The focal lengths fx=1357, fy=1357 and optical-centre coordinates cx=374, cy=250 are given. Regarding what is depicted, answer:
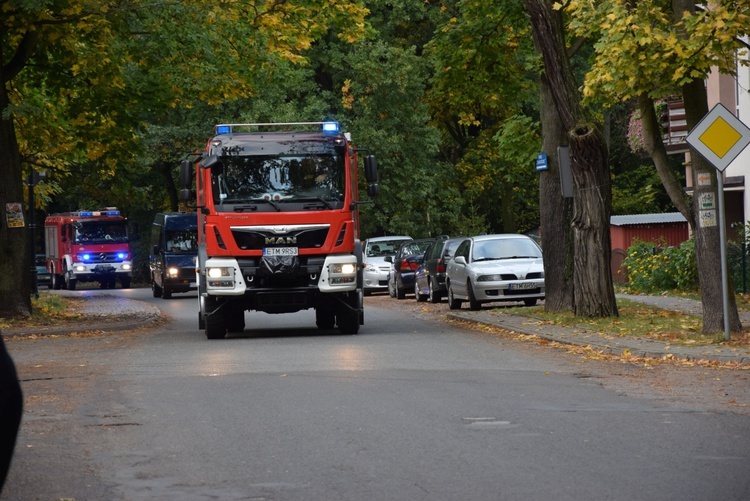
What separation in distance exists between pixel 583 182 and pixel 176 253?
25.0 metres

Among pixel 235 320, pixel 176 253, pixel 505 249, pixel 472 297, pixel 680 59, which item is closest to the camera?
pixel 680 59

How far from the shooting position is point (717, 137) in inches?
641

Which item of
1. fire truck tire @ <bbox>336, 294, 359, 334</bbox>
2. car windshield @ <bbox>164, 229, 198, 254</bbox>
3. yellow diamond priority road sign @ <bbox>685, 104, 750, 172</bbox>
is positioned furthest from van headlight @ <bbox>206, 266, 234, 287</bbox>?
car windshield @ <bbox>164, 229, 198, 254</bbox>

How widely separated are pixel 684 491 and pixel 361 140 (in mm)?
41777

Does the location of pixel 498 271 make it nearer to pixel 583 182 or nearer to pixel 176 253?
pixel 583 182

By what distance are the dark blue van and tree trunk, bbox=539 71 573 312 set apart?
2168 centimetres

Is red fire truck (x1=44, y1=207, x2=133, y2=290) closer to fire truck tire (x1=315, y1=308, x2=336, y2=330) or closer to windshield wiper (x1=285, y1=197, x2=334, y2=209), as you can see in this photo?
fire truck tire (x1=315, y1=308, x2=336, y2=330)

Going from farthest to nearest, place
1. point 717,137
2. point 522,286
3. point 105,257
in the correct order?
point 105,257 → point 522,286 → point 717,137

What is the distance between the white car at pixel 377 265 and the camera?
43188 millimetres

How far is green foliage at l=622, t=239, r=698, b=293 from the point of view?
30969mm

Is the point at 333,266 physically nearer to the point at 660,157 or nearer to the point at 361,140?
the point at 660,157

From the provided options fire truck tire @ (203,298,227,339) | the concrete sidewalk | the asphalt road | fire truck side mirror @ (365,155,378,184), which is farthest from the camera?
fire truck tire @ (203,298,227,339)

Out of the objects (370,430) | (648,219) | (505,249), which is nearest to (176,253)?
(648,219)

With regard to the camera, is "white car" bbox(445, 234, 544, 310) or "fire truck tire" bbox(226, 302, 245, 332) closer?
"fire truck tire" bbox(226, 302, 245, 332)
